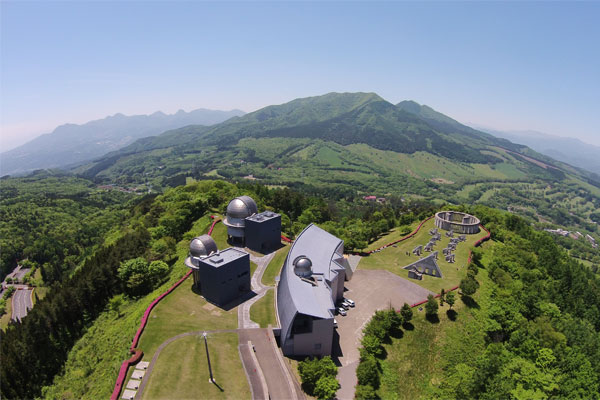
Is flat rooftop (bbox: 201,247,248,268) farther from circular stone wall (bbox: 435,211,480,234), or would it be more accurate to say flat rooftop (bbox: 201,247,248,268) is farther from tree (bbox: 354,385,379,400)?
circular stone wall (bbox: 435,211,480,234)

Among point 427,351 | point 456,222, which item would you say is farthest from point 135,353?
point 456,222

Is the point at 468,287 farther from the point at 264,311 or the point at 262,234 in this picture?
the point at 262,234

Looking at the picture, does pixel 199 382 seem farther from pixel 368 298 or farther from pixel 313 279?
pixel 368 298

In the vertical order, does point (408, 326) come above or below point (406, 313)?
below

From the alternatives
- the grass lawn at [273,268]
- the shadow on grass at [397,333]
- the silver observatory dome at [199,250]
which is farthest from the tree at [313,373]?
the silver observatory dome at [199,250]

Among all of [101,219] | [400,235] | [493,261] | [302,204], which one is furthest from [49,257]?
[493,261]

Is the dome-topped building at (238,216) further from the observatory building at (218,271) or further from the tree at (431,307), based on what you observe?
the tree at (431,307)
